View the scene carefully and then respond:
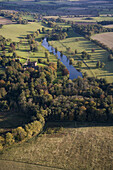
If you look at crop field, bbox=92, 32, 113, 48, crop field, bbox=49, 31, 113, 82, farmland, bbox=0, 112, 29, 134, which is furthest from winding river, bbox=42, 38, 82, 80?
farmland, bbox=0, 112, 29, 134

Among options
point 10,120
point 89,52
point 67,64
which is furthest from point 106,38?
point 10,120

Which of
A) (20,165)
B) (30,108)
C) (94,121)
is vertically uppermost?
(30,108)

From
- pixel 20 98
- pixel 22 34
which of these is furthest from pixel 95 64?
pixel 22 34

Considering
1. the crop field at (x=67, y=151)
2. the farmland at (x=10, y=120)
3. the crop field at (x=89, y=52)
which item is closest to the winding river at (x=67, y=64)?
the crop field at (x=89, y=52)

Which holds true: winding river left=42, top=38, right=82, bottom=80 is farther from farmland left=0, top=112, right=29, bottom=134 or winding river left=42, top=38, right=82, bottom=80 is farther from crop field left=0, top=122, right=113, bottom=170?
crop field left=0, top=122, right=113, bottom=170

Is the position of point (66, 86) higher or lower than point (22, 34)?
lower

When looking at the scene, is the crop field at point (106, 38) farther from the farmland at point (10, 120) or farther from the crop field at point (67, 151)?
the farmland at point (10, 120)

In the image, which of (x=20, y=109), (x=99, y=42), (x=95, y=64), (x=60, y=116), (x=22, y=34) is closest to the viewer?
(x=60, y=116)

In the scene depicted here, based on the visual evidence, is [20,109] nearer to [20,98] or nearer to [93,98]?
[20,98]
